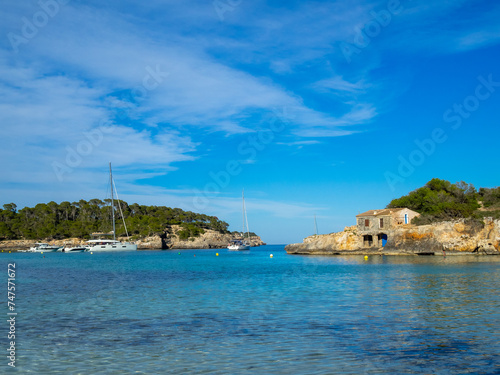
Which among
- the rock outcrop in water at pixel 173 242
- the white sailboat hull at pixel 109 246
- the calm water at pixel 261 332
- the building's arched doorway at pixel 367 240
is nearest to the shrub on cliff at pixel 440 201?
the building's arched doorway at pixel 367 240

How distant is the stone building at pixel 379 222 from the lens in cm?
8419

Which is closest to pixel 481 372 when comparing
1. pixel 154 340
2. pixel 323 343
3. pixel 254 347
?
pixel 323 343

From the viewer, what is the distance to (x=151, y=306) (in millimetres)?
22969

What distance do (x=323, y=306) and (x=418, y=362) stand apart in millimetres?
10387

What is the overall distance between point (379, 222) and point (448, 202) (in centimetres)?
1693

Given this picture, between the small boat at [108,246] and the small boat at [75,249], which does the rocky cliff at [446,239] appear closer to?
the small boat at [108,246]

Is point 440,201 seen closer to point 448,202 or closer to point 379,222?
point 448,202

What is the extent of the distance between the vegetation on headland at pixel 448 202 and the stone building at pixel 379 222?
2306 millimetres

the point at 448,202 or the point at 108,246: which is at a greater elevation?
the point at 448,202

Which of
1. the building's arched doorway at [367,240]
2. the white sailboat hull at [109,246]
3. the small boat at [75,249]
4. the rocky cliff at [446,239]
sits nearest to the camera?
the rocky cliff at [446,239]

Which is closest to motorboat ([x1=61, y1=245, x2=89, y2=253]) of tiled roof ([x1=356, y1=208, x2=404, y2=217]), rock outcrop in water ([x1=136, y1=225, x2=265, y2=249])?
rock outcrop in water ([x1=136, y1=225, x2=265, y2=249])

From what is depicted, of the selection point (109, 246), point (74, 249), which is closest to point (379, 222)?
point (109, 246)

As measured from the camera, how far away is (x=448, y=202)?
8975cm

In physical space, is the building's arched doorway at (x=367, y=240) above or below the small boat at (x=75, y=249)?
above
